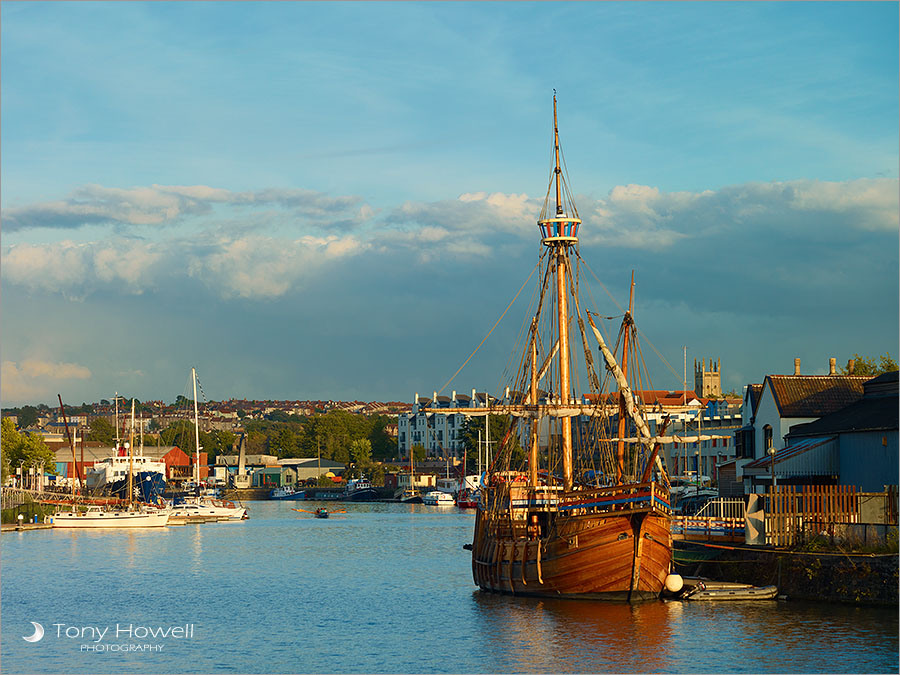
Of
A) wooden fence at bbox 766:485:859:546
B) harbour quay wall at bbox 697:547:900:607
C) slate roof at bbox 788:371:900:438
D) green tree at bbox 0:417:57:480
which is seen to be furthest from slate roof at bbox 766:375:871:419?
green tree at bbox 0:417:57:480

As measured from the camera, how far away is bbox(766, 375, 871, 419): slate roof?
66.9 metres

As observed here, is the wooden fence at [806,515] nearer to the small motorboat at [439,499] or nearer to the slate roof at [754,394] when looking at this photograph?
the slate roof at [754,394]

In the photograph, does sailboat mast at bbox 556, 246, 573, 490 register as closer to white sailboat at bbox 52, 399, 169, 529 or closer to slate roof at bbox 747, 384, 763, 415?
slate roof at bbox 747, 384, 763, 415

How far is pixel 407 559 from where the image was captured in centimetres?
7588

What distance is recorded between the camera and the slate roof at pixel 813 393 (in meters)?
66.9

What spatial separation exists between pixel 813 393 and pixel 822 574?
2724 cm

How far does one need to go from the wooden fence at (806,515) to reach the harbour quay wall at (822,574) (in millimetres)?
715

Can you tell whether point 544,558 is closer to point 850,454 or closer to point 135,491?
point 850,454

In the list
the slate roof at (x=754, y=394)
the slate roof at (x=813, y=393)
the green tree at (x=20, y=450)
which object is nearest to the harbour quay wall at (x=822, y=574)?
the slate roof at (x=813, y=393)

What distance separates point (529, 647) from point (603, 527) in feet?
23.2

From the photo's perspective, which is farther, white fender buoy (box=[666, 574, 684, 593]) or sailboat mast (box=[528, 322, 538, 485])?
sailboat mast (box=[528, 322, 538, 485])

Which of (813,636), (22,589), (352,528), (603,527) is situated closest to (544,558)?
(603,527)

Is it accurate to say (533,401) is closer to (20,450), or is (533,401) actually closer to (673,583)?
(673,583)

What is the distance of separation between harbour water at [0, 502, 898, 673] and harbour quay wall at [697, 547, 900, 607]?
0.65 m
